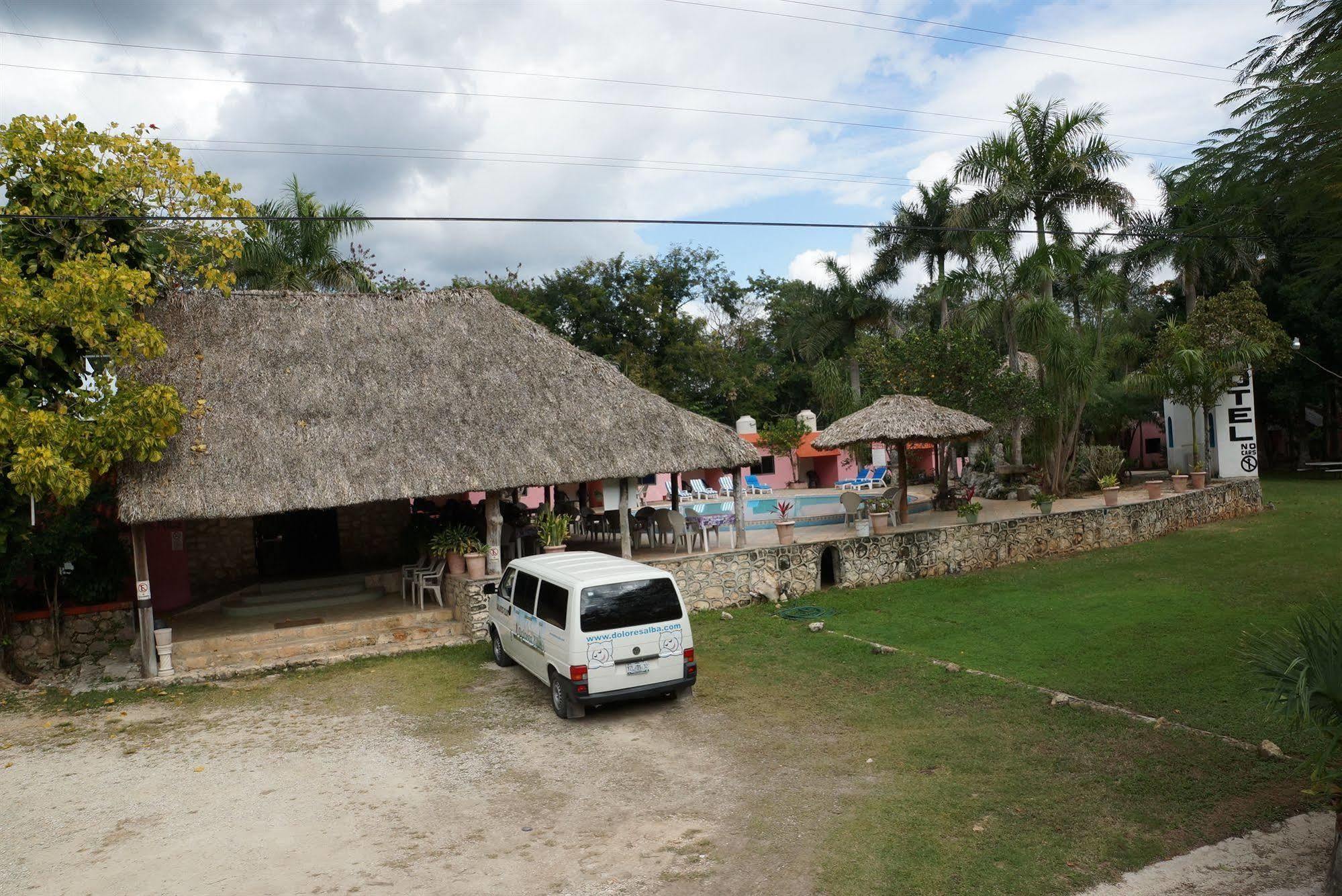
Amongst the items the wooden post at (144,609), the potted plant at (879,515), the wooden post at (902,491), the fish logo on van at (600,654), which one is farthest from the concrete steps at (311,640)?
the wooden post at (902,491)

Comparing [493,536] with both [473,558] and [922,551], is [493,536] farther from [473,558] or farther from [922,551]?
[922,551]

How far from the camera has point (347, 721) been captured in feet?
32.1

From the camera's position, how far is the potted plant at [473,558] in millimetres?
13789

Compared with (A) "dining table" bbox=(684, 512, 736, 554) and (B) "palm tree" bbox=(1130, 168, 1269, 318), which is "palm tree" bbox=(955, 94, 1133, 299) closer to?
(B) "palm tree" bbox=(1130, 168, 1269, 318)

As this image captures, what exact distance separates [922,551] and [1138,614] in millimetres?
4857

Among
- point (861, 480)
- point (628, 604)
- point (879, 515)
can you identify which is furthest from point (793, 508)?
→ point (628, 604)

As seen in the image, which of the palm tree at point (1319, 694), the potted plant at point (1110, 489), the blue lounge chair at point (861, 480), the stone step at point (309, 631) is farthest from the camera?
the blue lounge chair at point (861, 480)

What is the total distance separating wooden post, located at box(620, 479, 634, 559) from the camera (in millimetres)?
14812

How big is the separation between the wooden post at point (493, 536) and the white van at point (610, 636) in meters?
3.98

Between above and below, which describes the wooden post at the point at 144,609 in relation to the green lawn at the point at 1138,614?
above

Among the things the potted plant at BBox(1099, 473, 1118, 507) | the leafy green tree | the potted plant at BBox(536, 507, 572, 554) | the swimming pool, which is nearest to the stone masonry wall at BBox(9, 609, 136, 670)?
the leafy green tree

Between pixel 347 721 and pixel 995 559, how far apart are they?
1337cm

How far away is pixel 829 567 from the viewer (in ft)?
54.6

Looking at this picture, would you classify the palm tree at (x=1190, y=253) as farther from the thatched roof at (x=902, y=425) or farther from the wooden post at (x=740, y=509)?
the wooden post at (x=740, y=509)
